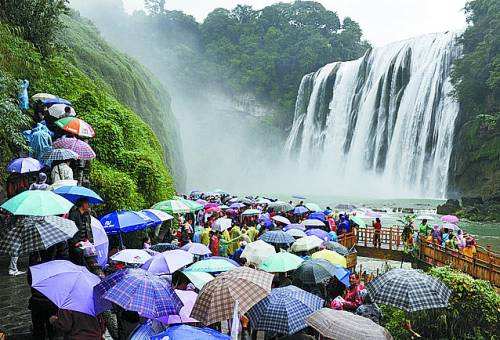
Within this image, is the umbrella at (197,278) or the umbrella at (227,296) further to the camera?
the umbrella at (197,278)

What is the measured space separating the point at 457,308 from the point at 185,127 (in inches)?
2415

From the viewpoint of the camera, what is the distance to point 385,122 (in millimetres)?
41281

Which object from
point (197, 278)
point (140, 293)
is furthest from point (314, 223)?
point (140, 293)

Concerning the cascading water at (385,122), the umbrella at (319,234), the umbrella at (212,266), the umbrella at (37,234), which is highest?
the cascading water at (385,122)

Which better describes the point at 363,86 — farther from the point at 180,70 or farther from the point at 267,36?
the point at 180,70

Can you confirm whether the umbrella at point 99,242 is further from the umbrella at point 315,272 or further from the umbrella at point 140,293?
the umbrella at point 315,272

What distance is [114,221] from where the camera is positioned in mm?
8781

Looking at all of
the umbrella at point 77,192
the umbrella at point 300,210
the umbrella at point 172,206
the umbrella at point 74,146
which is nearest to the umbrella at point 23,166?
the umbrella at point 74,146

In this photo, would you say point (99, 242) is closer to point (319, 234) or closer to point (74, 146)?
point (74, 146)

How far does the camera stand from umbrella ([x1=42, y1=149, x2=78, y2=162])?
932 cm

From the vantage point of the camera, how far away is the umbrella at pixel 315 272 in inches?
296

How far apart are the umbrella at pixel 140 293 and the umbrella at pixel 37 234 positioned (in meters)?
1.18

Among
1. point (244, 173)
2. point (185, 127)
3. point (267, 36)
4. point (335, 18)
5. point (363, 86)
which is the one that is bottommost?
point (244, 173)

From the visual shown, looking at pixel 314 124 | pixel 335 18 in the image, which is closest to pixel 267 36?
pixel 335 18
